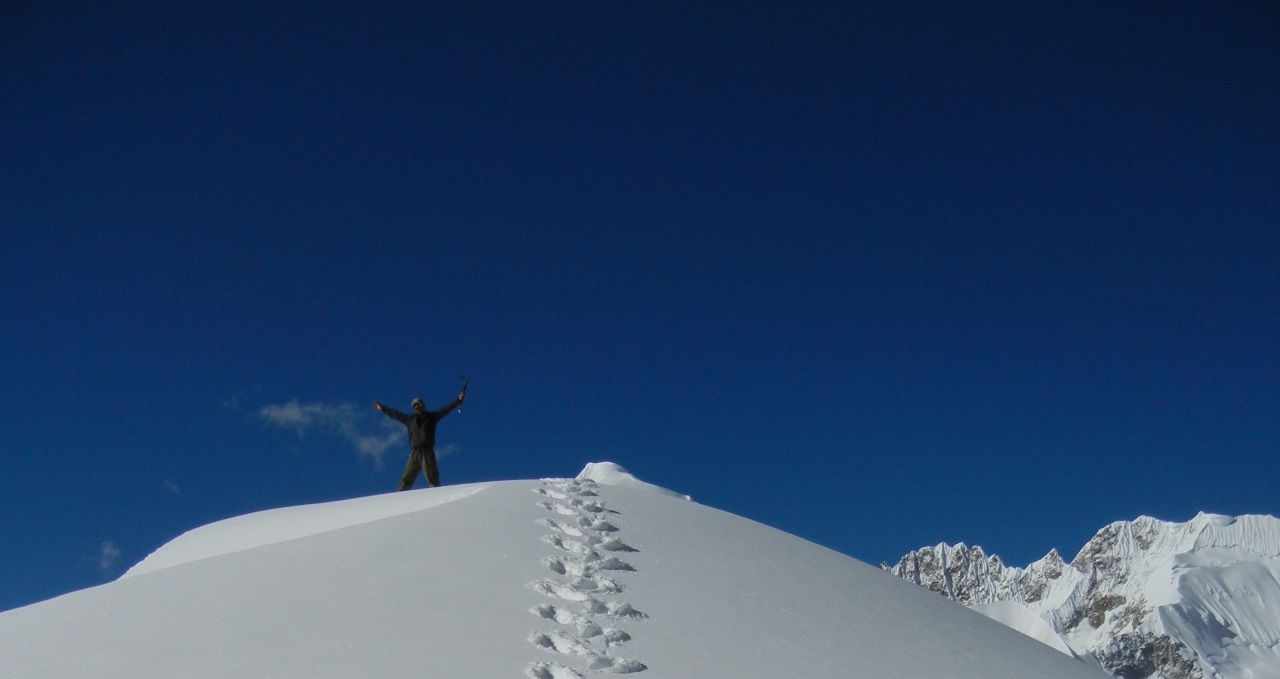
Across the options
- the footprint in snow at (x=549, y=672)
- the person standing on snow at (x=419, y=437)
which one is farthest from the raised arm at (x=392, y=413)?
the footprint in snow at (x=549, y=672)

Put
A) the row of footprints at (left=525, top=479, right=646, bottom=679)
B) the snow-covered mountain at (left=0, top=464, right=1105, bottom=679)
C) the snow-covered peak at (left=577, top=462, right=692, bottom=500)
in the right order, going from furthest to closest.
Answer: the snow-covered peak at (left=577, top=462, right=692, bottom=500)
the row of footprints at (left=525, top=479, right=646, bottom=679)
the snow-covered mountain at (left=0, top=464, right=1105, bottom=679)

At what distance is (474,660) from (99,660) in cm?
233

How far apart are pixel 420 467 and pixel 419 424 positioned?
740 millimetres

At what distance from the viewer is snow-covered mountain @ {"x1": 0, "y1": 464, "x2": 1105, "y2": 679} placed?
6.31 metres

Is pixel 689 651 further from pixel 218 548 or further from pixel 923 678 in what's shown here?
pixel 218 548

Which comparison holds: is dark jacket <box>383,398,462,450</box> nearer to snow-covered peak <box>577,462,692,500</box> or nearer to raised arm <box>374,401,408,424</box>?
raised arm <box>374,401,408,424</box>

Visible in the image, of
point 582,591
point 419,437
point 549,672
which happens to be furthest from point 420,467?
point 549,672

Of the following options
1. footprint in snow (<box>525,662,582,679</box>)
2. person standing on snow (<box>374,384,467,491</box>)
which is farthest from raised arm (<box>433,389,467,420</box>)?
footprint in snow (<box>525,662,582,679</box>)

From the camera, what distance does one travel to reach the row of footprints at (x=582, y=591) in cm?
670

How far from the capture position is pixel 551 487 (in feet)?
41.2

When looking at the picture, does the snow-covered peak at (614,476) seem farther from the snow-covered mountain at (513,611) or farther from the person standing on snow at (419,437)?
the snow-covered mountain at (513,611)

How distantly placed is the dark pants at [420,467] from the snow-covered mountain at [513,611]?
3855mm

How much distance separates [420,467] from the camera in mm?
15461

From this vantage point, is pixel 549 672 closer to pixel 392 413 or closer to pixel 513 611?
pixel 513 611
